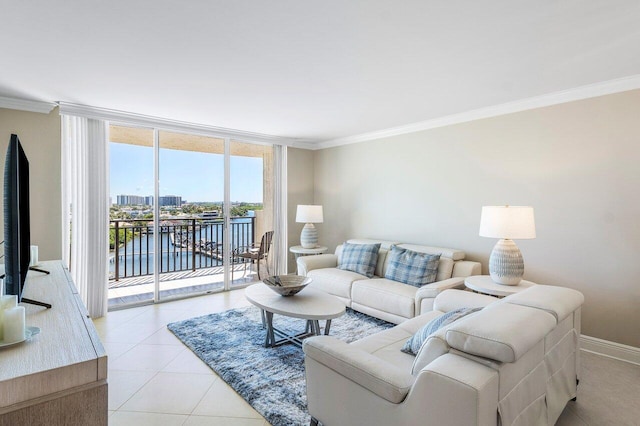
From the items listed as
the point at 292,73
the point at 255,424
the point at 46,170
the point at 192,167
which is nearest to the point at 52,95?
the point at 46,170

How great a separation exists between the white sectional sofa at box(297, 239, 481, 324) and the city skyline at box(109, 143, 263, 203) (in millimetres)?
1758

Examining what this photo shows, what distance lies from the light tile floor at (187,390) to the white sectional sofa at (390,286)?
4.08ft

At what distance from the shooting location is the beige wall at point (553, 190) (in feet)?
9.56

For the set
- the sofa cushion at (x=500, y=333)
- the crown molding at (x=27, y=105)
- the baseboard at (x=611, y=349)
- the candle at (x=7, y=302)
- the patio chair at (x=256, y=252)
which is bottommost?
the baseboard at (x=611, y=349)

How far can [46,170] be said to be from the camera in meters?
3.65

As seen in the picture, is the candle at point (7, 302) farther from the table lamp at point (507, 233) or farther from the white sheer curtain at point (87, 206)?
the table lamp at point (507, 233)

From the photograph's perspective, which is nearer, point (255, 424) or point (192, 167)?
point (255, 424)

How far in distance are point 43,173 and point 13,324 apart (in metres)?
3.20

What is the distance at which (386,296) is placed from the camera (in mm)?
3578

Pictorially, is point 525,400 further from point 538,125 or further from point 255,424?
point 538,125

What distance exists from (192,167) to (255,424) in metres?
3.68

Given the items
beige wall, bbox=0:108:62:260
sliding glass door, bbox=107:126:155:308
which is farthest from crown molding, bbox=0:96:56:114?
sliding glass door, bbox=107:126:155:308

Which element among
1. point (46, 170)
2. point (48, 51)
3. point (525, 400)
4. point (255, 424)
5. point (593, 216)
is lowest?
point (255, 424)

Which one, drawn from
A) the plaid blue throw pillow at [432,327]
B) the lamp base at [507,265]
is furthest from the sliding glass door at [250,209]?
the plaid blue throw pillow at [432,327]
